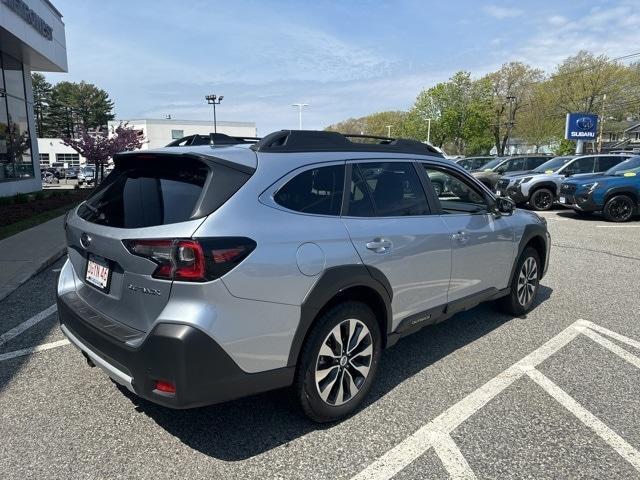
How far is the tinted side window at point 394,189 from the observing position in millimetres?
3238

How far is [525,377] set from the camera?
3561 millimetres

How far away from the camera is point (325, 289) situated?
8.71 feet

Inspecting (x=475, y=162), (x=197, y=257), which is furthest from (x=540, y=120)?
(x=197, y=257)

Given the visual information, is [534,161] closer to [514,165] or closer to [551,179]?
[514,165]

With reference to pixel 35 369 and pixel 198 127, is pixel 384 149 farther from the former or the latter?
pixel 198 127

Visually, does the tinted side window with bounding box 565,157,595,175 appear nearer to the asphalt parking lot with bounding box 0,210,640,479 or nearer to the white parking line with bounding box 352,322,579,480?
the asphalt parking lot with bounding box 0,210,640,479

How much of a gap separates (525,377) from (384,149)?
2.02 m

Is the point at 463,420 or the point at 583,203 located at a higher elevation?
the point at 583,203

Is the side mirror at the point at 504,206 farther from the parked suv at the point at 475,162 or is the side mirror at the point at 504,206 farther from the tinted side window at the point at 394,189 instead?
the parked suv at the point at 475,162

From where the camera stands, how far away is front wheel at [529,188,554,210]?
48.7 feet

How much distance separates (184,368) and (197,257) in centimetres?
54

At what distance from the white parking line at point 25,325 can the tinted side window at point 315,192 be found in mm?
3248

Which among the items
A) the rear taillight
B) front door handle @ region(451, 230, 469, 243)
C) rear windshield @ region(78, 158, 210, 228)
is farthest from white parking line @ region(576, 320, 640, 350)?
rear windshield @ region(78, 158, 210, 228)

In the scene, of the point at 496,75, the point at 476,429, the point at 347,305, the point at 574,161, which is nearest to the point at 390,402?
the point at 476,429
